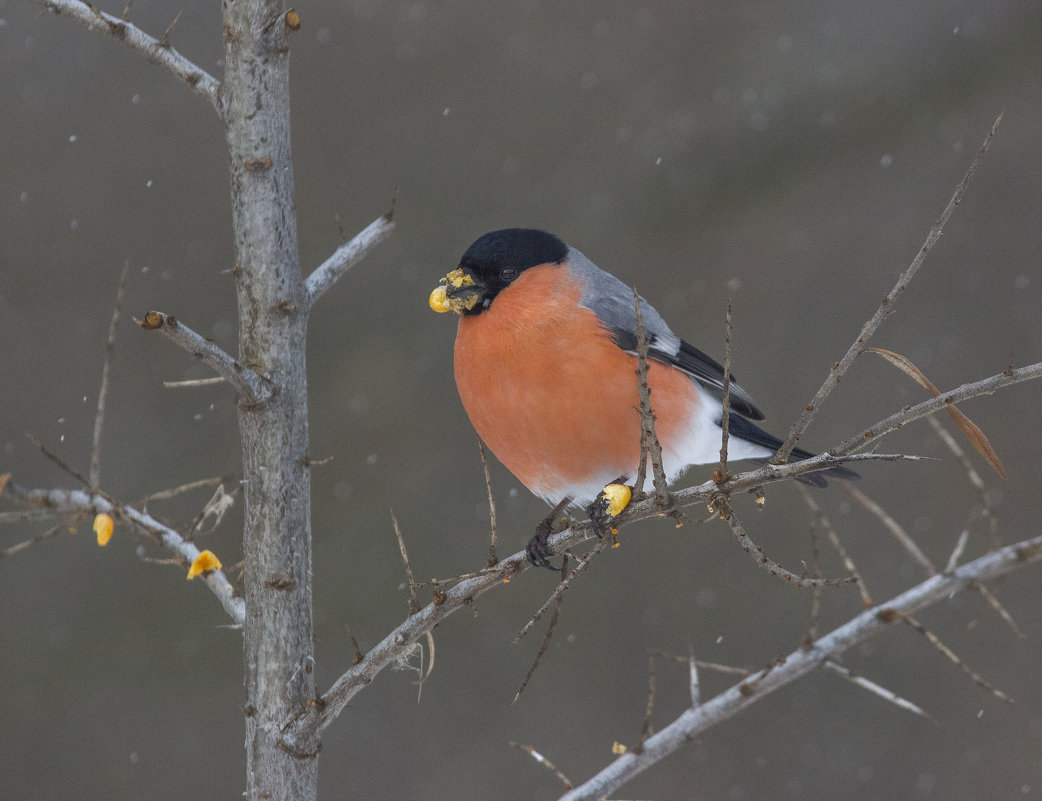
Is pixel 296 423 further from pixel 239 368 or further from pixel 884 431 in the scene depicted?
pixel 884 431

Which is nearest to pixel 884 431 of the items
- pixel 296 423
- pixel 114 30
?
pixel 296 423

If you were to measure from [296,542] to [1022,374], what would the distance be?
0.65m

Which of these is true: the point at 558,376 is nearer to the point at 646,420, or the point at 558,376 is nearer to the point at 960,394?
the point at 646,420

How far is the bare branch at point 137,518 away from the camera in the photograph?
774 millimetres

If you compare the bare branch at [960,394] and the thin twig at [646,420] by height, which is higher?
the thin twig at [646,420]

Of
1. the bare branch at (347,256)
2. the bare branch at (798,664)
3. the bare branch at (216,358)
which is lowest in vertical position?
the bare branch at (798,664)

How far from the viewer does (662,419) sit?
1.11 metres

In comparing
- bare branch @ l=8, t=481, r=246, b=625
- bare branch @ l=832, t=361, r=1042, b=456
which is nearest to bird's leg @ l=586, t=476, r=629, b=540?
bare branch @ l=832, t=361, r=1042, b=456

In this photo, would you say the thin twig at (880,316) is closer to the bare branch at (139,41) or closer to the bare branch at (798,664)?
the bare branch at (798,664)

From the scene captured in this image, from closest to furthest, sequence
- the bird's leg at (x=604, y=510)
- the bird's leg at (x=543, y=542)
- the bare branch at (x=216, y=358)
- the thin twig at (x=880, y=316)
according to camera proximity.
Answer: the thin twig at (x=880, y=316) < the bare branch at (x=216, y=358) < the bird's leg at (x=604, y=510) < the bird's leg at (x=543, y=542)

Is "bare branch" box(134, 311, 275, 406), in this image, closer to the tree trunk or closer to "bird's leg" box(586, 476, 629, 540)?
the tree trunk

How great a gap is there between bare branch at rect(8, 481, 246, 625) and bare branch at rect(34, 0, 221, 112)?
397 millimetres

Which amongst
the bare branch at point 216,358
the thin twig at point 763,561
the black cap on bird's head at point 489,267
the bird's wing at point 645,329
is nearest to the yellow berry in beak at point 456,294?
the black cap on bird's head at point 489,267

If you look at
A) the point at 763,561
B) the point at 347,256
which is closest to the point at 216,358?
the point at 347,256
